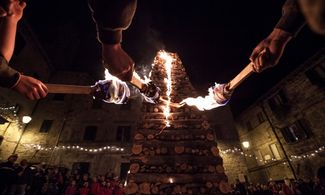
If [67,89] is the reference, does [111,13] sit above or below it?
below

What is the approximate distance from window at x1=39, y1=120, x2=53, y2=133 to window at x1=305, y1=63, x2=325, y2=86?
26062mm

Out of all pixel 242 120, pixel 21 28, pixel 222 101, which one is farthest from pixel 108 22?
pixel 242 120

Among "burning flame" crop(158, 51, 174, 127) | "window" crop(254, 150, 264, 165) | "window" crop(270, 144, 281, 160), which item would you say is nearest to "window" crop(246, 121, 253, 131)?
"window" crop(254, 150, 264, 165)

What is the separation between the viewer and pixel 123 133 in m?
18.8

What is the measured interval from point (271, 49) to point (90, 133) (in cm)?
1957

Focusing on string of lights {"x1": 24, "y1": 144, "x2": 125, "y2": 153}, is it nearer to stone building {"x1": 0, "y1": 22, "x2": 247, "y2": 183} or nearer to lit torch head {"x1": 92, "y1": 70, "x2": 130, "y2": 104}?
stone building {"x1": 0, "y1": 22, "x2": 247, "y2": 183}

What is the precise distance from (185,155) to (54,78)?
883 inches

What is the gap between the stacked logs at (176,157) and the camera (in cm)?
314

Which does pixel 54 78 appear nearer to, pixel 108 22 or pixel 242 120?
pixel 108 22

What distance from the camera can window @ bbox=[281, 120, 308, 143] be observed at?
639 inches

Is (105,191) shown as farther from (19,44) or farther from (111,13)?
(19,44)

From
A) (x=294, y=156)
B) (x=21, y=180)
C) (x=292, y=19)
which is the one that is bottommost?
(x=21, y=180)

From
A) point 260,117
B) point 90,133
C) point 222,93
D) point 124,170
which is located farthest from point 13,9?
point 260,117

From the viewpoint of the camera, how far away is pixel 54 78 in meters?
21.0
